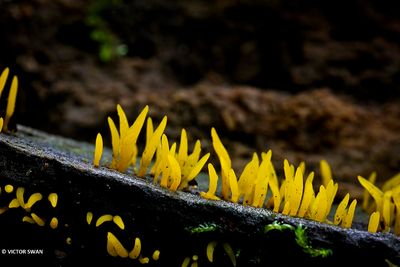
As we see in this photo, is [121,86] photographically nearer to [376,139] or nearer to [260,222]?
[376,139]

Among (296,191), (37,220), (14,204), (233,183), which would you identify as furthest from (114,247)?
(296,191)

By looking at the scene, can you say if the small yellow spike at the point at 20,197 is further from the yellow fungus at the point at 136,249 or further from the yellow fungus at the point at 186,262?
the yellow fungus at the point at 186,262

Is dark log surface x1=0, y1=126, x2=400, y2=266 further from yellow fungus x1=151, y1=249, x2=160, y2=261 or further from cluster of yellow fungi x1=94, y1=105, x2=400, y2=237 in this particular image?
cluster of yellow fungi x1=94, y1=105, x2=400, y2=237

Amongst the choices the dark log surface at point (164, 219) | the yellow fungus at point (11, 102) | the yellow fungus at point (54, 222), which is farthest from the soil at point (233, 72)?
the yellow fungus at point (54, 222)

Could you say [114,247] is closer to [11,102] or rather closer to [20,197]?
[20,197]

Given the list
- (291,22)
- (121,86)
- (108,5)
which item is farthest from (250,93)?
(108,5)
